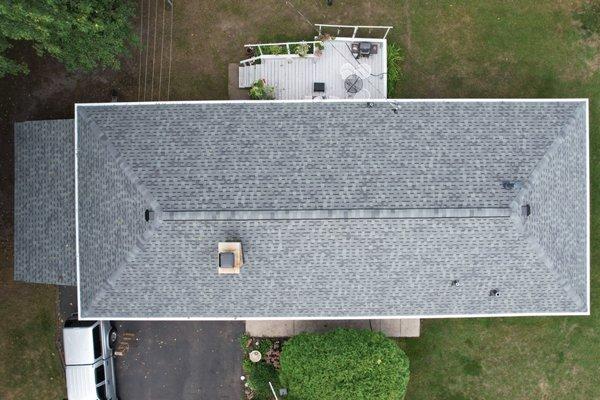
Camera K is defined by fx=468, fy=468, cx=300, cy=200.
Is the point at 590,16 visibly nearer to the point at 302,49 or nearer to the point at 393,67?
the point at 393,67

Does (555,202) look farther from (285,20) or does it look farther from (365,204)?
(285,20)

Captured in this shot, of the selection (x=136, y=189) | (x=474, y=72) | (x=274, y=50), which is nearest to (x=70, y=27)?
(x=136, y=189)

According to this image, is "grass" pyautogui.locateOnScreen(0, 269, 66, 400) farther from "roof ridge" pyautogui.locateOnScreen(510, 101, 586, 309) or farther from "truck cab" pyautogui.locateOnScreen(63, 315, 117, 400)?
"roof ridge" pyautogui.locateOnScreen(510, 101, 586, 309)

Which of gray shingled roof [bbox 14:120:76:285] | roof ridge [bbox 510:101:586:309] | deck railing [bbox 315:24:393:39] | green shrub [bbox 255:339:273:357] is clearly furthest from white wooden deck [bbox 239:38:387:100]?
green shrub [bbox 255:339:273:357]

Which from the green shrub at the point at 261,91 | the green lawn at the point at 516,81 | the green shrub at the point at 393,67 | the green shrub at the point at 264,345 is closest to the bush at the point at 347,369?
the green shrub at the point at 264,345

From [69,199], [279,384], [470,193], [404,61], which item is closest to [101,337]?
[69,199]
